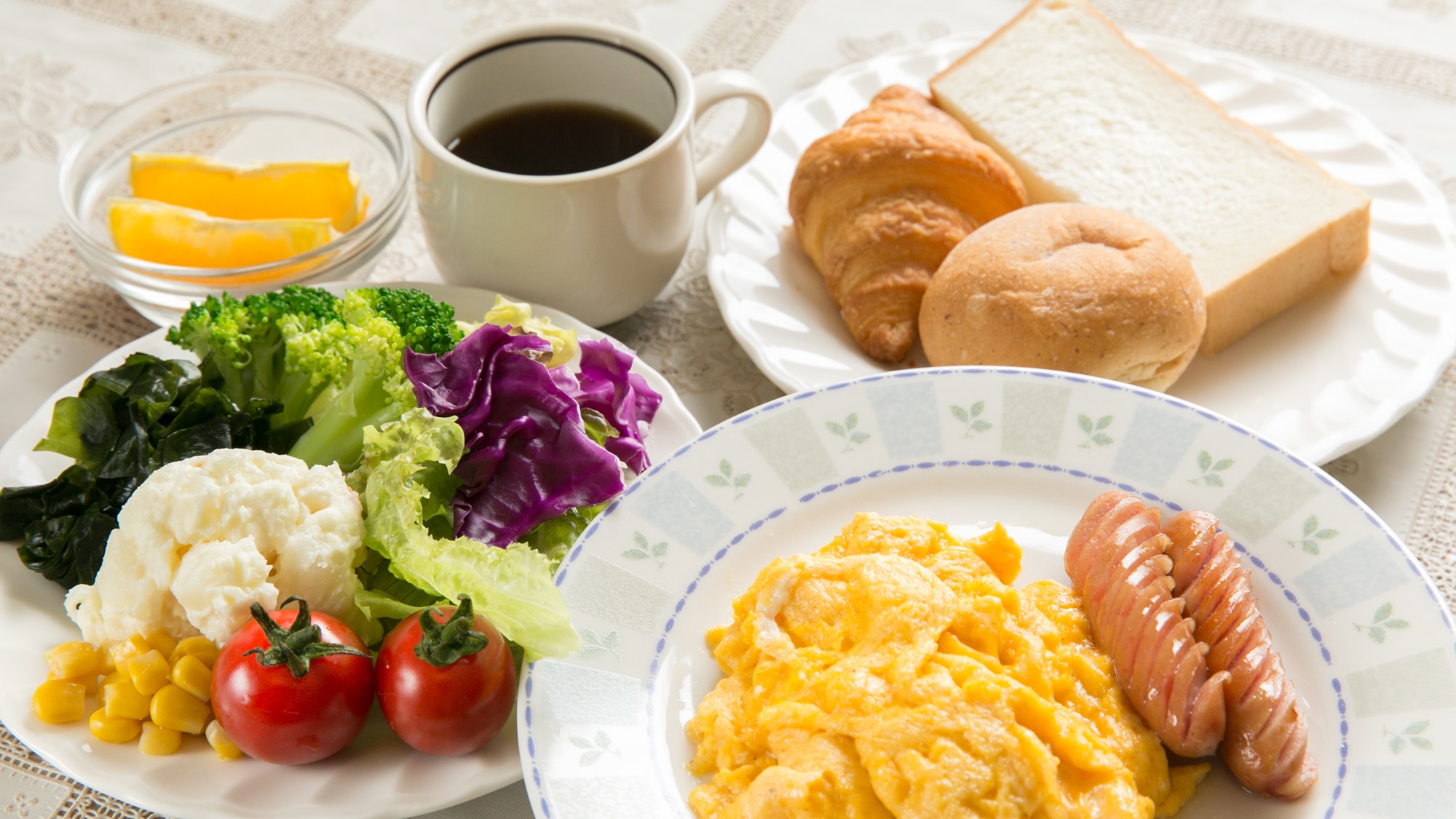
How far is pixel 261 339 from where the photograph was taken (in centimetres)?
249

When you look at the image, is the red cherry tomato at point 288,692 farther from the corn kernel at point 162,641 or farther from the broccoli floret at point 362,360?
the broccoli floret at point 362,360

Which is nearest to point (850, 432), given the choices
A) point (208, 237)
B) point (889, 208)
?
point (889, 208)

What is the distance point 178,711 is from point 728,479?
107cm

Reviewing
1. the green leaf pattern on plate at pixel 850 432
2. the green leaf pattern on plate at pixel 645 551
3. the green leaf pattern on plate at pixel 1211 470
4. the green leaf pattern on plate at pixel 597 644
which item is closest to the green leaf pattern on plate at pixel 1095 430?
the green leaf pattern on plate at pixel 1211 470

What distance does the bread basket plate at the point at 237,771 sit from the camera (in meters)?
1.90

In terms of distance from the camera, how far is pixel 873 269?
114 inches

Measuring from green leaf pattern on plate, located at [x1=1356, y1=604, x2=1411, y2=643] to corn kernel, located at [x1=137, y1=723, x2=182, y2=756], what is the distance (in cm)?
204

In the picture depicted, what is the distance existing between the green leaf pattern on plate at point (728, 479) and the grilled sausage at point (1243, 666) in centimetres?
80

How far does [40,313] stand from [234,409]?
1182 millimetres

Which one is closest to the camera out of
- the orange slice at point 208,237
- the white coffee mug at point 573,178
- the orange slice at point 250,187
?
the white coffee mug at point 573,178

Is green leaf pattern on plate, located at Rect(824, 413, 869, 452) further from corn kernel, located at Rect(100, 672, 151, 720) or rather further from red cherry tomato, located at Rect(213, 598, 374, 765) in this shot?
corn kernel, located at Rect(100, 672, 151, 720)

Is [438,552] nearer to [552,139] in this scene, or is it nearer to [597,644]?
[597,644]

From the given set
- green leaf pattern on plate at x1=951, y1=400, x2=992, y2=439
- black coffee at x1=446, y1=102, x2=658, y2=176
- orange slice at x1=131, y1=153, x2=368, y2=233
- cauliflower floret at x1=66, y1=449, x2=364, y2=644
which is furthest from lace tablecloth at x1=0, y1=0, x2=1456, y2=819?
cauliflower floret at x1=66, y1=449, x2=364, y2=644

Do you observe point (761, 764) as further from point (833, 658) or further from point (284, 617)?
point (284, 617)
